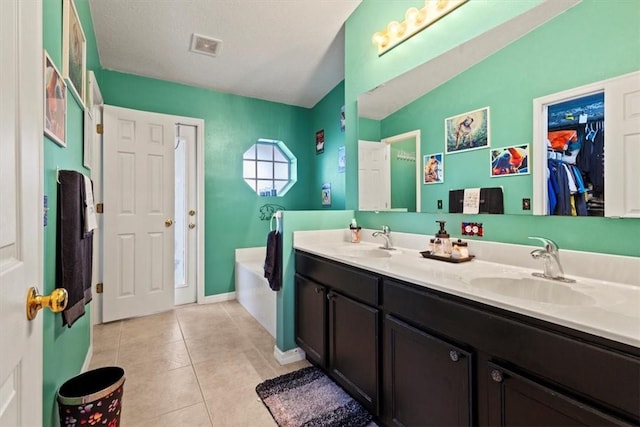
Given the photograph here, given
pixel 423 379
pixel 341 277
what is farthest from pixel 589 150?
pixel 341 277

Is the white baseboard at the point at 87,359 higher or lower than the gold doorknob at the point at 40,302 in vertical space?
lower

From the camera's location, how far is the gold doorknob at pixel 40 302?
2.06 feet

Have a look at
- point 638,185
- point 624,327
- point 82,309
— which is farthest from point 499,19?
point 82,309

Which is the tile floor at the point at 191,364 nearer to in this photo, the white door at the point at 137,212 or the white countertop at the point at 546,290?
the white door at the point at 137,212

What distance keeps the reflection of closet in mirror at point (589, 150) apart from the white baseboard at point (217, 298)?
10.4ft

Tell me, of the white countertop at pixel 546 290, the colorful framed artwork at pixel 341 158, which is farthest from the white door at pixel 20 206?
the colorful framed artwork at pixel 341 158

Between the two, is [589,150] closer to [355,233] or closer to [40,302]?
[355,233]

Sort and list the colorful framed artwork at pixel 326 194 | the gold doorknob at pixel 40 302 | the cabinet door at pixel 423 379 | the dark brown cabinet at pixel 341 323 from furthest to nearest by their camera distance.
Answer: the colorful framed artwork at pixel 326 194 → the dark brown cabinet at pixel 341 323 → the cabinet door at pixel 423 379 → the gold doorknob at pixel 40 302

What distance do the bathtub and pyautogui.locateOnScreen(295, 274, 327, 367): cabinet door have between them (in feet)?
1.19

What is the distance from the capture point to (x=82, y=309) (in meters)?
1.49

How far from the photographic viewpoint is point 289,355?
2.21 meters

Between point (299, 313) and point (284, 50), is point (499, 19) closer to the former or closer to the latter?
point (284, 50)

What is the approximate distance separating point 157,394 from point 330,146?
2.77m

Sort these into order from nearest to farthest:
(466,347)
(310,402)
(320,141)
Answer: (466,347) → (310,402) → (320,141)
